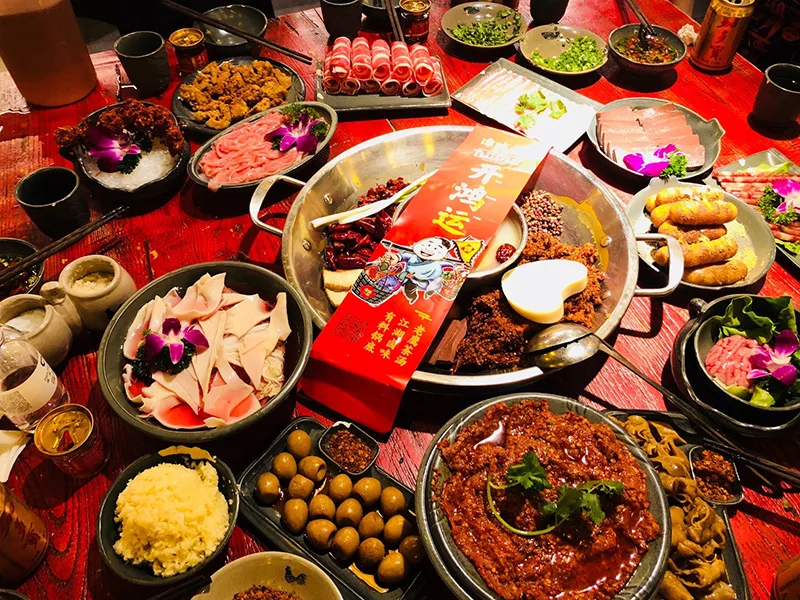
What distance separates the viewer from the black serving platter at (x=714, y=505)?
185 cm

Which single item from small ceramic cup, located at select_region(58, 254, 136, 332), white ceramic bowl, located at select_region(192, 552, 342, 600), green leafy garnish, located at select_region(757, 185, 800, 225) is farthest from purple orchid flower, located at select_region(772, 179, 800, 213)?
small ceramic cup, located at select_region(58, 254, 136, 332)

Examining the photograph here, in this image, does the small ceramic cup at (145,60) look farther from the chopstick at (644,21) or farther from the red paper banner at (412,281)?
the chopstick at (644,21)

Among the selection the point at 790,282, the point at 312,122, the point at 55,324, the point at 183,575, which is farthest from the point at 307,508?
the point at 790,282

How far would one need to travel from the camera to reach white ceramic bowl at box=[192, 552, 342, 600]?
1751 mm

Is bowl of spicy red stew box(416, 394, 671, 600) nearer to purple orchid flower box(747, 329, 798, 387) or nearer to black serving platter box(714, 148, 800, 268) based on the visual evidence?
purple orchid flower box(747, 329, 798, 387)

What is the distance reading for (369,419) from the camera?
229cm

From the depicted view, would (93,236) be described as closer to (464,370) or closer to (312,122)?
(312,122)

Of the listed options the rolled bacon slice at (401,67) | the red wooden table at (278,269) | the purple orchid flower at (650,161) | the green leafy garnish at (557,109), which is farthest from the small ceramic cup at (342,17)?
the purple orchid flower at (650,161)

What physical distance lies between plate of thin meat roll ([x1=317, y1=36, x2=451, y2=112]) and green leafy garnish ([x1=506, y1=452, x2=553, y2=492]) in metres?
2.92

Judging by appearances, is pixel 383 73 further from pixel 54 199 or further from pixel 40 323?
pixel 40 323

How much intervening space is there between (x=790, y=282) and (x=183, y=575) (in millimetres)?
3373

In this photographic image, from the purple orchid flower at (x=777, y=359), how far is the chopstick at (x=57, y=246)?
352 centimetres

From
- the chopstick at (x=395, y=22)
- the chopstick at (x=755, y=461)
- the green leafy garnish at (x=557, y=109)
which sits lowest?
the chopstick at (x=755, y=461)

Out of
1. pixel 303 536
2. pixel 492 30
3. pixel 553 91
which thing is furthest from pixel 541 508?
pixel 492 30
